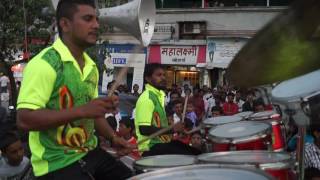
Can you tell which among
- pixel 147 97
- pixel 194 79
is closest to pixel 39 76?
pixel 147 97

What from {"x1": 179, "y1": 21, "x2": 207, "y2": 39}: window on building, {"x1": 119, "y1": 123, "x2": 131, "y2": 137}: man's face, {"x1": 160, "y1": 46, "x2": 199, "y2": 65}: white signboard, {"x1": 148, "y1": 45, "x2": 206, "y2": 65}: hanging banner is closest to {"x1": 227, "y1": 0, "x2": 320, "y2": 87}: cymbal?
{"x1": 119, "y1": 123, "x2": 131, "y2": 137}: man's face

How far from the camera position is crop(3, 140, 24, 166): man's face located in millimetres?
4594

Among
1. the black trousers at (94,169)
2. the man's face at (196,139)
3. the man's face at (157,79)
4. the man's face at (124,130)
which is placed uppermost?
the man's face at (157,79)

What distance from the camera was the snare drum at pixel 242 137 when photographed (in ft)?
15.9

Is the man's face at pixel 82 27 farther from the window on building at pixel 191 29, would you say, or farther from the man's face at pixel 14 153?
the window on building at pixel 191 29

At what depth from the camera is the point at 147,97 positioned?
558 centimetres

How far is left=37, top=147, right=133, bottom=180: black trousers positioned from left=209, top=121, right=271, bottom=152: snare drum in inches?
71.0

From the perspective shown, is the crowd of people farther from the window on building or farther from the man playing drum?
the window on building

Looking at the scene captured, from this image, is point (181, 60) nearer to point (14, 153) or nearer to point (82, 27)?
point (14, 153)

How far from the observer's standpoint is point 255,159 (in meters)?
3.83

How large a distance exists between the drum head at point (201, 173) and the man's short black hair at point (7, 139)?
2.23 meters

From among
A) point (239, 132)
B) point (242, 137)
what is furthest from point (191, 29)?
point (242, 137)

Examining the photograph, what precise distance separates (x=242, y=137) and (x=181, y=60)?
18893mm

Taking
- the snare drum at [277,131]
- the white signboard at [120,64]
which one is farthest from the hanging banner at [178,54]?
the snare drum at [277,131]
